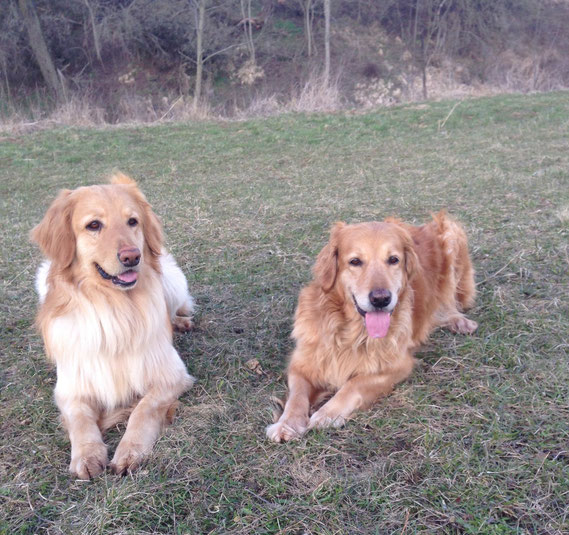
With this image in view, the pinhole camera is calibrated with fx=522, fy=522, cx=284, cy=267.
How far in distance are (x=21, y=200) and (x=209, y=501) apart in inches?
262

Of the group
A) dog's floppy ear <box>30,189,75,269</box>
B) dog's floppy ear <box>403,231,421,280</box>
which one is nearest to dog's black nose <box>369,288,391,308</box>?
dog's floppy ear <box>403,231,421,280</box>

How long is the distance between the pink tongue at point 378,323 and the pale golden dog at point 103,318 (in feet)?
3.63

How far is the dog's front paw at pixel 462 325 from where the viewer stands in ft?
11.4

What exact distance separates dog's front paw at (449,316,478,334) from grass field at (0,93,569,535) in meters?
0.07

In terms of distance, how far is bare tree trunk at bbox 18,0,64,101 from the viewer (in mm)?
18500

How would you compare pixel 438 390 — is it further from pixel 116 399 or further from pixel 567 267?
pixel 567 267

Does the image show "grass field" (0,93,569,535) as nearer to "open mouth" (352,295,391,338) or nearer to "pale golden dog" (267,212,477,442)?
"pale golden dog" (267,212,477,442)

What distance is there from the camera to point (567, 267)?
4.15m

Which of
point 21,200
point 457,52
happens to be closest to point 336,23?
point 457,52

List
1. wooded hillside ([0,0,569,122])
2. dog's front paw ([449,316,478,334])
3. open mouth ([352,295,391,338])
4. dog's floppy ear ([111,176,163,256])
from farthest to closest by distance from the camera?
wooded hillside ([0,0,569,122]), dog's front paw ([449,316,478,334]), dog's floppy ear ([111,176,163,256]), open mouth ([352,295,391,338])

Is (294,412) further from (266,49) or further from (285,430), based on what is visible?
(266,49)

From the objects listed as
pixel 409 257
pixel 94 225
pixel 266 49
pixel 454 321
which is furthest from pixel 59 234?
pixel 266 49

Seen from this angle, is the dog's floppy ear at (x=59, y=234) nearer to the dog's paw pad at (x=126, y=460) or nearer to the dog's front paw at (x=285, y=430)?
the dog's paw pad at (x=126, y=460)

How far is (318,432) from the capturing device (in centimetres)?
249
